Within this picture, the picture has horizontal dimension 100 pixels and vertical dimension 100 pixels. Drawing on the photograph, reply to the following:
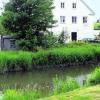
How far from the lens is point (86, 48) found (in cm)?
4053

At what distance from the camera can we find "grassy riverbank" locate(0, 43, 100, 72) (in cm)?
3186

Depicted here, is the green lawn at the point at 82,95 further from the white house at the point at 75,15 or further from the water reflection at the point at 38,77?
the white house at the point at 75,15

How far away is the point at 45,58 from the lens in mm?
35062

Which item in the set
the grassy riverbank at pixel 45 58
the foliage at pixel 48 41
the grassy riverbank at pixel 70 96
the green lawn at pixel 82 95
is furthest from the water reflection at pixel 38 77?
the green lawn at pixel 82 95

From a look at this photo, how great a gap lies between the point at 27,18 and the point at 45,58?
5.70 meters

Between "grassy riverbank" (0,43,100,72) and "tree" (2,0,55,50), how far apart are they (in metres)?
2.73

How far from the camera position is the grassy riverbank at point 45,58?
1254 inches

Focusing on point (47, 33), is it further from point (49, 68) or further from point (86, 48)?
point (49, 68)

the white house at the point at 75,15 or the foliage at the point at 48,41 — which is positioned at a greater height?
the white house at the point at 75,15

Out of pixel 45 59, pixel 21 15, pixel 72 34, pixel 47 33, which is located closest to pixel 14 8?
pixel 21 15

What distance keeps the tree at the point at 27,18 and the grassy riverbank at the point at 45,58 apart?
107 inches

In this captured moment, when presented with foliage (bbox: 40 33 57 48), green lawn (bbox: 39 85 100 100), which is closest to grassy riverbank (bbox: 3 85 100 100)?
green lawn (bbox: 39 85 100 100)

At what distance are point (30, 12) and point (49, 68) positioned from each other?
6.84m

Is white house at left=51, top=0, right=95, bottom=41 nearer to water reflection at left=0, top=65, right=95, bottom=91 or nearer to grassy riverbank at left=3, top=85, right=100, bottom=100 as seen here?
water reflection at left=0, top=65, right=95, bottom=91
